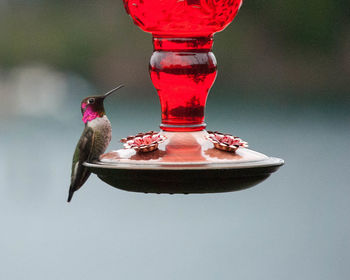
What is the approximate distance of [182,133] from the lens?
8.11ft

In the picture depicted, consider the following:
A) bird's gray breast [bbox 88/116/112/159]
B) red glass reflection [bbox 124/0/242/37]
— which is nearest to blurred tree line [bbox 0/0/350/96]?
bird's gray breast [bbox 88/116/112/159]

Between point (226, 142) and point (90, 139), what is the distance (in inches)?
15.6

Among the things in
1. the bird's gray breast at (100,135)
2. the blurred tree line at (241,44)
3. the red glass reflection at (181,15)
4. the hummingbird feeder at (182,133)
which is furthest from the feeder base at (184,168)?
the blurred tree line at (241,44)

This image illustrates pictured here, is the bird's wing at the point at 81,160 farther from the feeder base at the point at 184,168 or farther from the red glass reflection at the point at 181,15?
the red glass reflection at the point at 181,15

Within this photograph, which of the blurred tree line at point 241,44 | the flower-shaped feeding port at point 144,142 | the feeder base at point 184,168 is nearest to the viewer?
the feeder base at point 184,168

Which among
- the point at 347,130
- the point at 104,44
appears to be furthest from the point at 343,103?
the point at 104,44

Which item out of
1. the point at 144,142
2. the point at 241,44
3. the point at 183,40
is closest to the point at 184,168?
the point at 144,142

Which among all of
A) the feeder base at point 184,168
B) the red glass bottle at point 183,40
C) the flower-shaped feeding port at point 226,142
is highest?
the red glass bottle at point 183,40

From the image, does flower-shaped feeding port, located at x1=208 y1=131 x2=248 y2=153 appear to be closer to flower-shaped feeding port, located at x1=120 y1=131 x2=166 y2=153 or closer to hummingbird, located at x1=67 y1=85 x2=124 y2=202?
flower-shaped feeding port, located at x1=120 y1=131 x2=166 y2=153

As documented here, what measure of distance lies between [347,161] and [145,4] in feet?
6.59

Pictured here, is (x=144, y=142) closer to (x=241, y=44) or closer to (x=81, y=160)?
(x=81, y=160)

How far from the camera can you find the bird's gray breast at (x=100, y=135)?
8.41ft

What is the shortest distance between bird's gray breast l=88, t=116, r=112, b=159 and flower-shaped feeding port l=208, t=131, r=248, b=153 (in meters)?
0.30

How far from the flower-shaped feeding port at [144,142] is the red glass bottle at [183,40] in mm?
87
